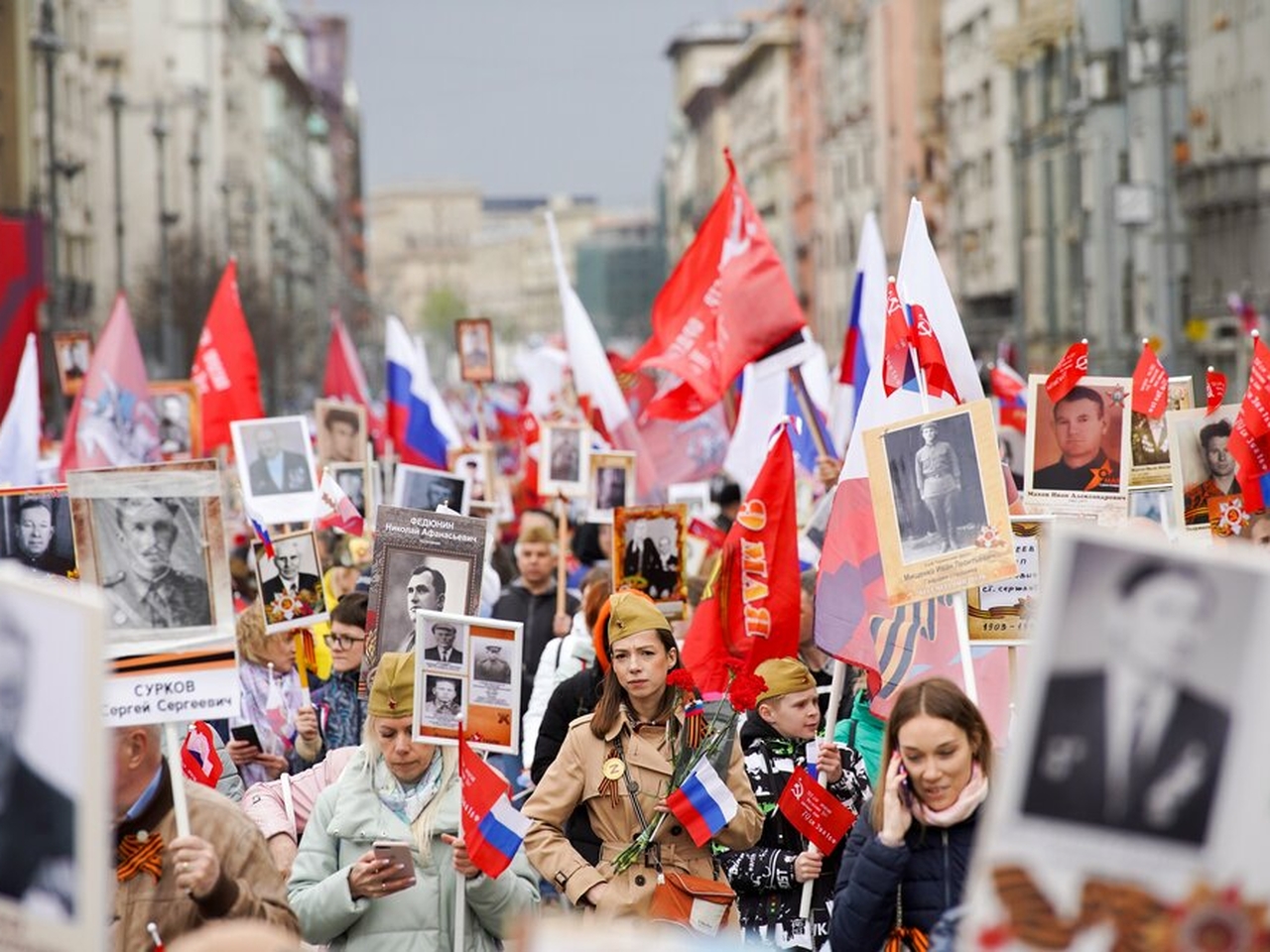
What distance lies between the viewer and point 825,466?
49.2ft

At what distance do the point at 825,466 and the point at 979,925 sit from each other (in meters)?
11.2

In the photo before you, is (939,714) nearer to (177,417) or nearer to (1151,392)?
(1151,392)

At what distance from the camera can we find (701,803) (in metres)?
7.21

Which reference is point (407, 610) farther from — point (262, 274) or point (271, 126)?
point (271, 126)

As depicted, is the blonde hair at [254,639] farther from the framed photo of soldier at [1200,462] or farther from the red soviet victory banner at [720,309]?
the red soviet victory banner at [720,309]

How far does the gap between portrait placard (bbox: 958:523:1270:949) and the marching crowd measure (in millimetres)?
1736

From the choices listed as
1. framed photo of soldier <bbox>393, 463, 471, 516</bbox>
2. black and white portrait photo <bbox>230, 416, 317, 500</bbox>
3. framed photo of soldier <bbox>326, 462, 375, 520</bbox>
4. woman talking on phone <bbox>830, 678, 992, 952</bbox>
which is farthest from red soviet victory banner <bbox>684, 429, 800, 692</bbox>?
framed photo of soldier <bbox>326, 462, 375, 520</bbox>

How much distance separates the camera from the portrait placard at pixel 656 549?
→ 11.6m

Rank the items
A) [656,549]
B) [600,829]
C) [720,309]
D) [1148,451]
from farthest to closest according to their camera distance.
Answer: [720,309], [656,549], [1148,451], [600,829]

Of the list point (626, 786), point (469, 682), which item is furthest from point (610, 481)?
point (469, 682)

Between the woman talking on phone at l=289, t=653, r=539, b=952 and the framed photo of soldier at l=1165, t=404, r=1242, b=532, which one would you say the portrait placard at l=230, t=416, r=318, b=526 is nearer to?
the framed photo of soldier at l=1165, t=404, r=1242, b=532

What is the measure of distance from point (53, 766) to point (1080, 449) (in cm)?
686

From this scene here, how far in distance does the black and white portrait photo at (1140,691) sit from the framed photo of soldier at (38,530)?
16.0ft
